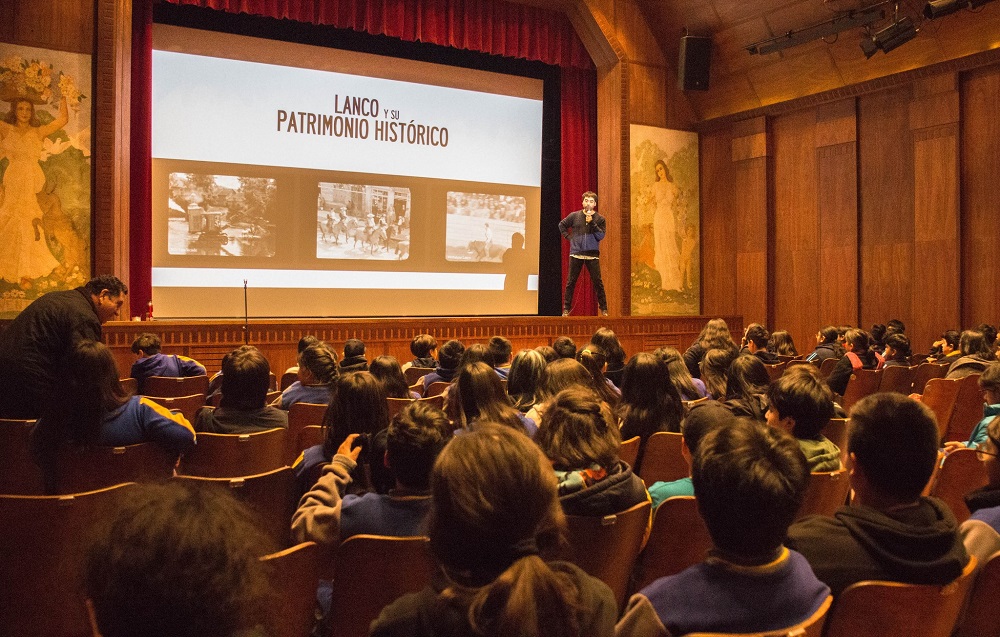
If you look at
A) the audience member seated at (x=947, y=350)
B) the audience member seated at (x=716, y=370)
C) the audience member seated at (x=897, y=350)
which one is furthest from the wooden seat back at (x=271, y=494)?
the audience member seated at (x=947, y=350)

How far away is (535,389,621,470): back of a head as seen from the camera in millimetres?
2008

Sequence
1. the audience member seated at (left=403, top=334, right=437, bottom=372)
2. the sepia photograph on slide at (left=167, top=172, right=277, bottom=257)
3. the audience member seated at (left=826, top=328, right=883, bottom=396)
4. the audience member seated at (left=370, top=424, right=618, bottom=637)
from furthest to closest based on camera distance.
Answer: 1. the sepia photograph on slide at (left=167, top=172, right=277, bottom=257)
2. the audience member seated at (left=403, top=334, right=437, bottom=372)
3. the audience member seated at (left=826, top=328, right=883, bottom=396)
4. the audience member seated at (left=370, top=424, right=618, bottom=637)

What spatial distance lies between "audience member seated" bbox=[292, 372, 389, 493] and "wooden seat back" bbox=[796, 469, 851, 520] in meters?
1.33

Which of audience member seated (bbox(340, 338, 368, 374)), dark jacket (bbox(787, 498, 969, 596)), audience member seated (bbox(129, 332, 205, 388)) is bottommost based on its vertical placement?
dark jacket (bbox(787, 498, 969, 596))

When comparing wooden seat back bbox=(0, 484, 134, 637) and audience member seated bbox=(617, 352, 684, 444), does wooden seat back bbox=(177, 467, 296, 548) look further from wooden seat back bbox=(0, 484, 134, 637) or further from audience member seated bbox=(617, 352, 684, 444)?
audience member seated bbox=(617, 352, 684, 444)

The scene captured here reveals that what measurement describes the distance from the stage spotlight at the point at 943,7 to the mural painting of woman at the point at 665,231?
390 cm

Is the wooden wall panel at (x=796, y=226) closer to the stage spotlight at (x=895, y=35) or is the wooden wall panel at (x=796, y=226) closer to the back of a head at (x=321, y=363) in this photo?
the stage spotlight at (x=895, y=35)

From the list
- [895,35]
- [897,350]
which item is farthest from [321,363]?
[895,35]

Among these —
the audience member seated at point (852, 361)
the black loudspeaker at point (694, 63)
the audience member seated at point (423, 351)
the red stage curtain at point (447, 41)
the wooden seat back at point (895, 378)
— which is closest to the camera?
the audience member seated at point (852, 361)

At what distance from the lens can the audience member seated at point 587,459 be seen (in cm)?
195

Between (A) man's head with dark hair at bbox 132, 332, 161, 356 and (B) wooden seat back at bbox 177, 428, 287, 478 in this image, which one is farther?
(A) man's head with dark hair at bbox 132, 332, 161, 356

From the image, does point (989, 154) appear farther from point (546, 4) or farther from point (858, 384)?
point (546, 4)

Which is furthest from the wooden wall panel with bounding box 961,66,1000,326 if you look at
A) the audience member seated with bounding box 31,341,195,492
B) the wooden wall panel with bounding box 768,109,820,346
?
the audience member seated with bounding box 31,341,195,492

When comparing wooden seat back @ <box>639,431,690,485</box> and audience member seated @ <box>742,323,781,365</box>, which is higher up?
audience member seated @ <box>742,323,781,365</box>
